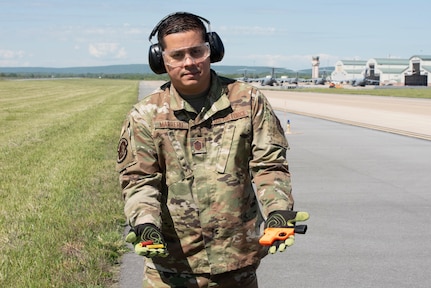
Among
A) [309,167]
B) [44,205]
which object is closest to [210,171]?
[44,205]

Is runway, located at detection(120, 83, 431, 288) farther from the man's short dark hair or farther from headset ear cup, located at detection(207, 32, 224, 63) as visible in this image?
the man's short dark hair

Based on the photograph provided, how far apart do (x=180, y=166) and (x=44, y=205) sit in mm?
5931

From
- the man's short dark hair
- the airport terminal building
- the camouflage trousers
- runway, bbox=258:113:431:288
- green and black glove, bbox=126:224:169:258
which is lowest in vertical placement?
the airport terminal building

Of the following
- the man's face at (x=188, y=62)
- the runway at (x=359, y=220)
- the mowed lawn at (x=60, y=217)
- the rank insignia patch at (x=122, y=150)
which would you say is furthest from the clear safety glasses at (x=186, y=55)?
the runway at (x=359, y=220)

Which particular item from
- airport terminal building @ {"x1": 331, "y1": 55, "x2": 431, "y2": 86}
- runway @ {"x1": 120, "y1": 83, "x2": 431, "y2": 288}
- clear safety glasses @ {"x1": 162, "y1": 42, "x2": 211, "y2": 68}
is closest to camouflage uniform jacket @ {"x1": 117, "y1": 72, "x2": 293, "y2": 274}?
clear safety glasses @ {"x1": 162, "y1": 42, "x2": 211, "y2": 68}

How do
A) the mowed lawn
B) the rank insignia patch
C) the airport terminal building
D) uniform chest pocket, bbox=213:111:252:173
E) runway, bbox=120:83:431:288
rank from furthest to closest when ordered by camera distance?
the airport terminal building, runway, bbox=120:83:431:288, the mowed lawn, the rank insignia patch, uniform chest pocket, bbox=213:111:252:173

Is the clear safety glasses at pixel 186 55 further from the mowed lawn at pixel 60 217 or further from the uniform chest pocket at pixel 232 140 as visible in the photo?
the mowed lawn at pixel 60 217

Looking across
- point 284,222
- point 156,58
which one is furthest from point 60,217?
point 284,222

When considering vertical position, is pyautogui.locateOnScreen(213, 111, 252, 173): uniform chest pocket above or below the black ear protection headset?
below

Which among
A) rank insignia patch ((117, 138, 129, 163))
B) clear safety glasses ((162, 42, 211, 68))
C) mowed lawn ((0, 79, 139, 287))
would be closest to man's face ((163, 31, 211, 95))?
clear safety glasses ((162, 42, 211, 68))

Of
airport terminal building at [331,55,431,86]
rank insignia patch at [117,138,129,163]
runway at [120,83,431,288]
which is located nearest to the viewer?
rank insignia patch at [117,138,129,163]

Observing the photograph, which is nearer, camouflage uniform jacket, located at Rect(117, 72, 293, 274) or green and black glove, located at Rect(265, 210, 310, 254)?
green and black glove, located at Rect(265, 210, 310, 254)

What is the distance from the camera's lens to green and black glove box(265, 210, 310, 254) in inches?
104

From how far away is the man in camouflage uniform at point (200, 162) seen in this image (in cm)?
294
